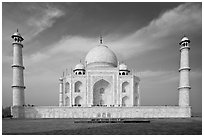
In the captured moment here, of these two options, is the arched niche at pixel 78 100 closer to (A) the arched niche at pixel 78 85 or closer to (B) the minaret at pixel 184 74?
(A) the arched niche at pixel 78 85

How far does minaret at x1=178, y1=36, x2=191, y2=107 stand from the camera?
2171 centimetres

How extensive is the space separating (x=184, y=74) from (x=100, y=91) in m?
10.5

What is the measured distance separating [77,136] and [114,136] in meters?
1.42

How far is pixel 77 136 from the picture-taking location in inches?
306

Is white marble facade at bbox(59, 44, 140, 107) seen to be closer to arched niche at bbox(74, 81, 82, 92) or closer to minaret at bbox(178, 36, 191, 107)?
arched niche at bbox(74, 81, 82, 92)

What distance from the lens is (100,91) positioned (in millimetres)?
26656

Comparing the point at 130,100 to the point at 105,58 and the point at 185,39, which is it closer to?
the point at 105,58

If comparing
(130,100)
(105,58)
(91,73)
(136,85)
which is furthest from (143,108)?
(105,58)

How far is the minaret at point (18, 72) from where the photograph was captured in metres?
20.6

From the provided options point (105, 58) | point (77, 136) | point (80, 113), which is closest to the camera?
point (77, 136)

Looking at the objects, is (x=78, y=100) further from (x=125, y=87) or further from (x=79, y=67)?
(x=125, y=87)

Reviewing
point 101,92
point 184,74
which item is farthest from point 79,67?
A: point 184,74

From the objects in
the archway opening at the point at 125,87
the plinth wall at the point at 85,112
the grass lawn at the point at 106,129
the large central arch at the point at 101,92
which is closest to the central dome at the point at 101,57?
the large central arch at the point at 101,92

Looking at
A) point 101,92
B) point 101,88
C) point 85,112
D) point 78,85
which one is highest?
point 78,85
